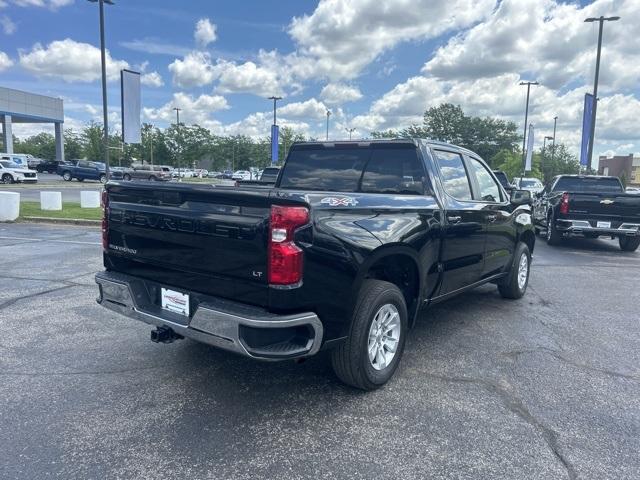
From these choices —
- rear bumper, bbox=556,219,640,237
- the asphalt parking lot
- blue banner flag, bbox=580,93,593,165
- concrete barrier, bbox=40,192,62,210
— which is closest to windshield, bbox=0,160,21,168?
concrete barrier, bbox=40,192,62,210

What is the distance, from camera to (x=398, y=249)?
364 cm

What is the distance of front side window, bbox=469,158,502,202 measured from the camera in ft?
17.4

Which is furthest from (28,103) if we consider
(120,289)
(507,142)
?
(507,142)

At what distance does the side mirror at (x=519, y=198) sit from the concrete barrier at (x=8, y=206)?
13436 millimetres

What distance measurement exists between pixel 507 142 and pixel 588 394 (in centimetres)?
8334

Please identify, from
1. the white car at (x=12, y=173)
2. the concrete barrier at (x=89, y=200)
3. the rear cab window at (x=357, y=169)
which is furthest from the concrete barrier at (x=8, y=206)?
the white car at (x=12, y=173)

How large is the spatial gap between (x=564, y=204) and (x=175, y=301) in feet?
33.3

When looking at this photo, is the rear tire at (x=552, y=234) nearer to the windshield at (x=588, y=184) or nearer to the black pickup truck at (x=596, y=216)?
the black pickup truck at (x=596, y=216)

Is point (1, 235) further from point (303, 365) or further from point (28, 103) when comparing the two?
point (28, 103)

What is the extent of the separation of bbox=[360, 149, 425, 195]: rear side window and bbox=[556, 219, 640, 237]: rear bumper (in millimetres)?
8227

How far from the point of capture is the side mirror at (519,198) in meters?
5.80

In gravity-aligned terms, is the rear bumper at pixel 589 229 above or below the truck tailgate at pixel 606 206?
below

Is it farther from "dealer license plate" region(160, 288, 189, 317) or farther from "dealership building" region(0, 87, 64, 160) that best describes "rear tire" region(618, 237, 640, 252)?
"dealership building" region(0, 87, 64, 160)

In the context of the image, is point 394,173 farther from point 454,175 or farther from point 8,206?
point 8,206
